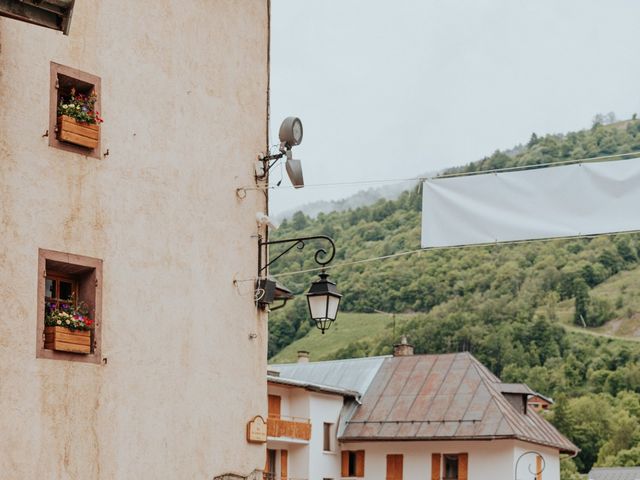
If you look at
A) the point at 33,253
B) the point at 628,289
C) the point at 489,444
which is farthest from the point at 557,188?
the point at 628,289

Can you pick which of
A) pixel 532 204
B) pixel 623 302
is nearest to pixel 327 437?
pixel 532 204

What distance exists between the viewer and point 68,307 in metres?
11.4

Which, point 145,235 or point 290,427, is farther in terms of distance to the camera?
point 290,427

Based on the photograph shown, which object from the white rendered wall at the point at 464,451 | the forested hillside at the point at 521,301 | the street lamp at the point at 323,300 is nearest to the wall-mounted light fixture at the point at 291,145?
the street lamp at the point at 323,300

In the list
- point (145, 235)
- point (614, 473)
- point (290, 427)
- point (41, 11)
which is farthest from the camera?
point (614, 473)

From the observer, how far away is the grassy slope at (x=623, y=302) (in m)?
160

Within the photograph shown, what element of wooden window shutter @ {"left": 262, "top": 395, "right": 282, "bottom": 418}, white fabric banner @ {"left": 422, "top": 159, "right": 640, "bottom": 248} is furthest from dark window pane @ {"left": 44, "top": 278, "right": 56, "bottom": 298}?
wooden window shutter @ {"left": 262, "top": 395, "right": 282, "bottom": 418}

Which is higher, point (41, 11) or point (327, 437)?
point (41, 11)

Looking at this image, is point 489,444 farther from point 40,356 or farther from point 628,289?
point 628,289

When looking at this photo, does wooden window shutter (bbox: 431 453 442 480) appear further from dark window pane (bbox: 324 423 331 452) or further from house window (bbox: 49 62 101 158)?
house window (bbox: 49 62 101 158)

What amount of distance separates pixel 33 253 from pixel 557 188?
18.5 ft

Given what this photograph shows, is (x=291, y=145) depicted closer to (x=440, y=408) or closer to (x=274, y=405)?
(x=274, y=405)

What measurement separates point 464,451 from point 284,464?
265 inches

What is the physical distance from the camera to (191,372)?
12898mm
